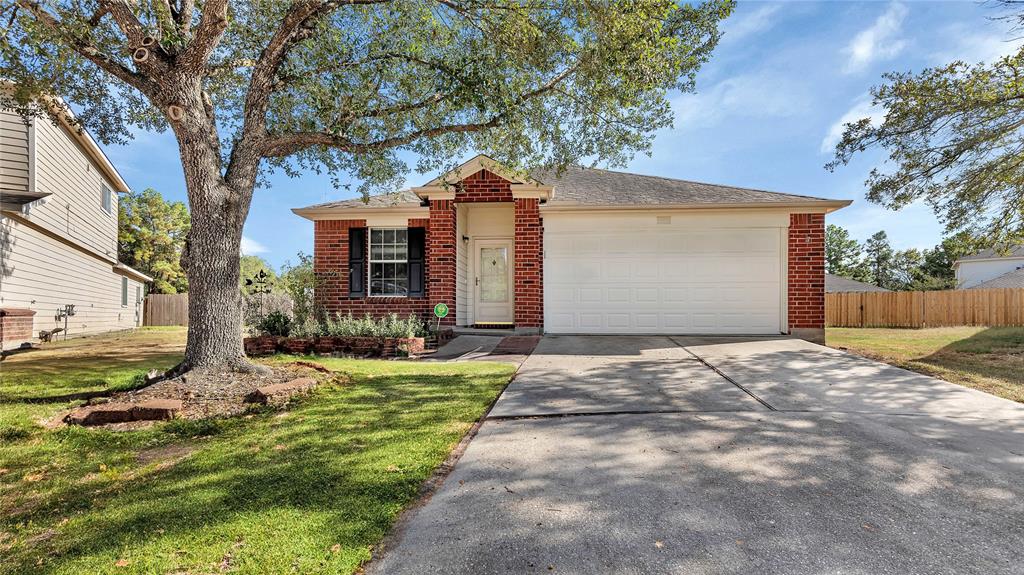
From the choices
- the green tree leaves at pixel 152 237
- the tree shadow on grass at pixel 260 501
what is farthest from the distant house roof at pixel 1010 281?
the green tree leaves at pixel 152 237

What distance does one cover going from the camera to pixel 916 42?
8.17 meters

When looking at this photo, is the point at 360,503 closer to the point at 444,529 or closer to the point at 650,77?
the point at 444,529

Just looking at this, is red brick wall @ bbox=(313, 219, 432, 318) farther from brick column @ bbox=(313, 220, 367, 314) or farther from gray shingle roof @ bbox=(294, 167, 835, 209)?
gray shingle roof @ bbox=(294, 167, 835, 209)

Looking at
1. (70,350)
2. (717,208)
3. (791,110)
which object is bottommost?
(70,350)

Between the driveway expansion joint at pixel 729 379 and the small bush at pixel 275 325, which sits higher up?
the small bush at pixel 275 325

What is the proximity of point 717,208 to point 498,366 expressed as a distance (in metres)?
6.26

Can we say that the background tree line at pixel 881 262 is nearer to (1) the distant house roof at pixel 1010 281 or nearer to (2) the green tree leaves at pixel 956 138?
(1) the distant house roof at pixel 1010 281

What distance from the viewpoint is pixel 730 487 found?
245cm

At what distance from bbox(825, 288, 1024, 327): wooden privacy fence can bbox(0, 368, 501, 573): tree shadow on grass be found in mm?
22733

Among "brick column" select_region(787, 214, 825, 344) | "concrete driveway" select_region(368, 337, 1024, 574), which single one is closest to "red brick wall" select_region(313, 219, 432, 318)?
"concrete driveway" select_region(368, 337, 1024, 574)

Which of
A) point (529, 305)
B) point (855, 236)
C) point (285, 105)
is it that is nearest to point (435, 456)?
point (285, 105)

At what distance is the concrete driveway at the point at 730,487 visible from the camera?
1.84 metres

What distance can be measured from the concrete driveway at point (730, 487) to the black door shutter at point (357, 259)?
6.94 metres

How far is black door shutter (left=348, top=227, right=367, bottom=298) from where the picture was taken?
10.5m
